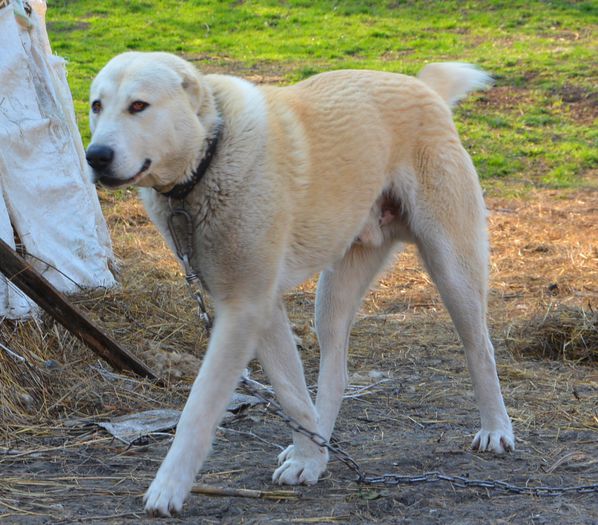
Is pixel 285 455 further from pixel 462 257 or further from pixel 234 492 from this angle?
pixel 462 257

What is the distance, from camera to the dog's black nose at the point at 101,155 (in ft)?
9.64

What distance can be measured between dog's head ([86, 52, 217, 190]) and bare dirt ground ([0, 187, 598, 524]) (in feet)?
3.62

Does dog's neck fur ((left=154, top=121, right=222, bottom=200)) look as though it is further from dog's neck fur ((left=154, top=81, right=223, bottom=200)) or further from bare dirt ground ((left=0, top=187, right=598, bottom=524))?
bare dirt ground ((left=0, top=187, right=598, bottom=524))

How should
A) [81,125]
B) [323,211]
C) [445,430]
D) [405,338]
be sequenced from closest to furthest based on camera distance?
[323,211]
[445,430]
[405,338]
[81,125]

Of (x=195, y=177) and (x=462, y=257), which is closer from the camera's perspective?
(x=195, y=177)

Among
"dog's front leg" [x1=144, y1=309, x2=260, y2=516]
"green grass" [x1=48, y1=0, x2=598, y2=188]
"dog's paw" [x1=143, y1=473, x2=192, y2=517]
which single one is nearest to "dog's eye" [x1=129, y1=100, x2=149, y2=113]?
"dog's front leg" [x1=144, y1=309, x2=260, y2=516]

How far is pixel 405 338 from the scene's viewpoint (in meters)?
5.90

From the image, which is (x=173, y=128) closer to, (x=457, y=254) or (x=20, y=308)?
(x=457, y=254)

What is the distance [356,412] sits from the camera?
4.63 metres

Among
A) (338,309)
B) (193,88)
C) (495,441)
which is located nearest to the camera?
(193,88)

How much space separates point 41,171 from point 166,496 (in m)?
2.81

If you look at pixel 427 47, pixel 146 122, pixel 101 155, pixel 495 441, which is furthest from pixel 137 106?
pixel 427 47

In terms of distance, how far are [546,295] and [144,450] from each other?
139 inches

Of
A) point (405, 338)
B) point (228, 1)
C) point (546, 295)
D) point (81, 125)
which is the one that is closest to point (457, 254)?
point (405, 338)
